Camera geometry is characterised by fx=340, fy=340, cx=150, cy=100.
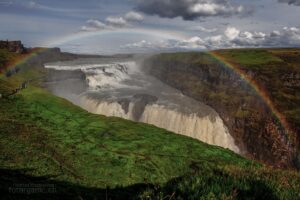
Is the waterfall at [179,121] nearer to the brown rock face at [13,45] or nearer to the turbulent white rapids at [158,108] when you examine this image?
the turbulent white rapids at [158,108]

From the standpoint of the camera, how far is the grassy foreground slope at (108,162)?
727cm

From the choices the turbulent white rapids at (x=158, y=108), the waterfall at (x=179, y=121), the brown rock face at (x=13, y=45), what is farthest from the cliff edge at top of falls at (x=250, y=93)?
the brown rock face at (x=13, y=45)

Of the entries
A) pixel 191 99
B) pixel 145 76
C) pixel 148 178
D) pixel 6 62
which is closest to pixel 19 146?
pixel 148 178

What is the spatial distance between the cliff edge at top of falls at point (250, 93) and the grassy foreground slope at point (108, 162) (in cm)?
2640

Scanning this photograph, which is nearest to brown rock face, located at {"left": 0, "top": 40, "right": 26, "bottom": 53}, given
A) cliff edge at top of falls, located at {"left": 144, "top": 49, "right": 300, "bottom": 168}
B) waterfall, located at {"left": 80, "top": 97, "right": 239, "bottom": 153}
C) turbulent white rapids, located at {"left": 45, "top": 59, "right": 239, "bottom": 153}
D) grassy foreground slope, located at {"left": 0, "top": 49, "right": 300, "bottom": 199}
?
turbulent white rapids, located at {"left": 45, "top": 59, "right": 239, "bottom": 153}

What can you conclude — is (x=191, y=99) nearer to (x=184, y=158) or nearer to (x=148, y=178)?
(x=184, y=158)

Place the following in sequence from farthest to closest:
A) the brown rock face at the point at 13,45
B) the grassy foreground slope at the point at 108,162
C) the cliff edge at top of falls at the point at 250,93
Result: the brown rock face at the point at 13,45 → the cliff edge at top of falls at the point at 250,93 → the grassy foreground slope at the point at 108,162

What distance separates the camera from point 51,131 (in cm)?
2650

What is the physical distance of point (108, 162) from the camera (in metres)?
21.5

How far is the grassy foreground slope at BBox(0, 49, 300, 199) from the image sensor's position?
7.27m

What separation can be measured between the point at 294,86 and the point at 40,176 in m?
68.0

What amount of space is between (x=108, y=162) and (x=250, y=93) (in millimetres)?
54980

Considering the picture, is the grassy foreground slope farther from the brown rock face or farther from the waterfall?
the brown rock face

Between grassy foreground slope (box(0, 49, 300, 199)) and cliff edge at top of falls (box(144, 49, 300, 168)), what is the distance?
2640cm
